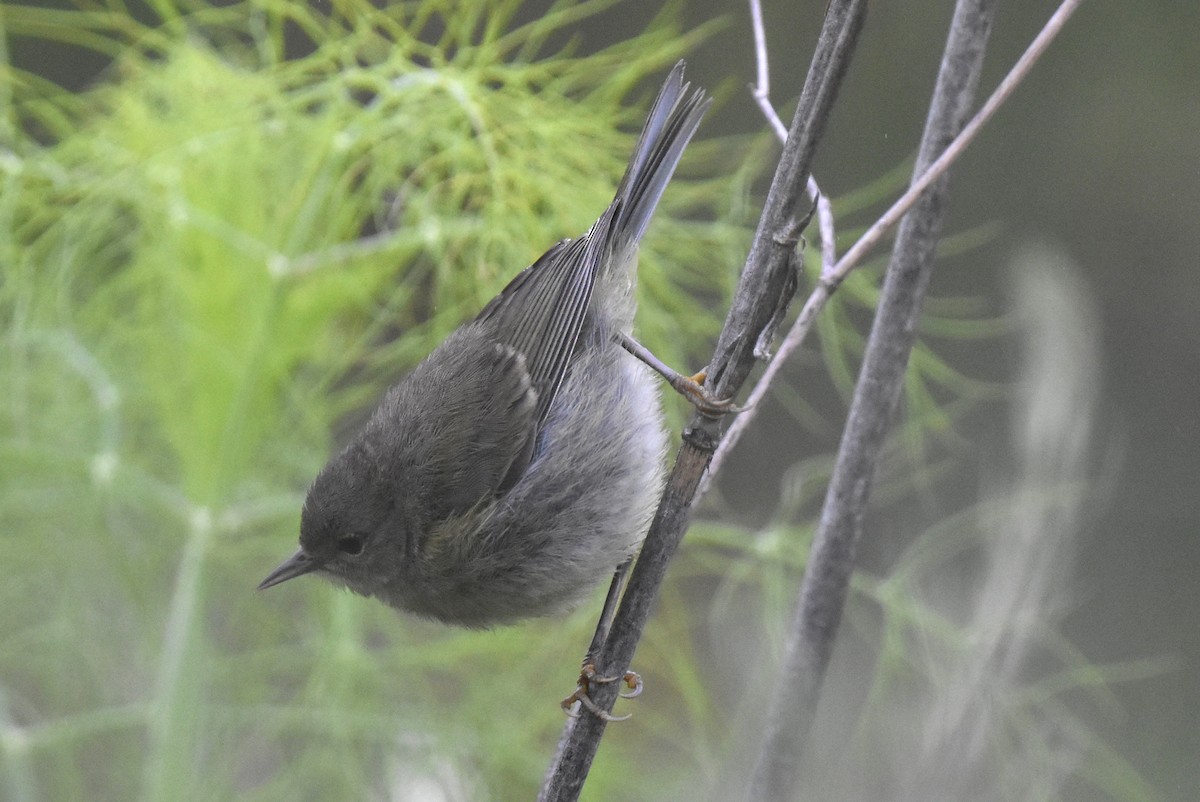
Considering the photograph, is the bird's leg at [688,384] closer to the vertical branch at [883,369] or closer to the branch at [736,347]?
the branch at [736,347]

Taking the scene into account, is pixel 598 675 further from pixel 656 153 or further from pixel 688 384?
pixel 656 153

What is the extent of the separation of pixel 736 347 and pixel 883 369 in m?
0.15

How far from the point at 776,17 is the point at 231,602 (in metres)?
1.84

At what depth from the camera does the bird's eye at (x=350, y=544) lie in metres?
1.57

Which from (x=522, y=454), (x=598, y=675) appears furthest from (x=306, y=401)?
(x=598, y=675)

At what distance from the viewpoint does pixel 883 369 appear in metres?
1.03

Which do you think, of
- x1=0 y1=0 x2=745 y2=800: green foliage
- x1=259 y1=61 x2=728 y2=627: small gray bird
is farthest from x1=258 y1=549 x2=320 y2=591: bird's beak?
x1=0 y1=0 x2=745 y2=800: green foliage

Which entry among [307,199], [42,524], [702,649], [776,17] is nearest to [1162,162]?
[776,17]

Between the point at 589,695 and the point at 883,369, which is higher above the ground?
the point at 883,369

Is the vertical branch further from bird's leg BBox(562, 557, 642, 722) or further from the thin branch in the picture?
bird's leg BBox(562, 557, 642, 722)

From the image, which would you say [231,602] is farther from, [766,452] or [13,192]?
[766,452]

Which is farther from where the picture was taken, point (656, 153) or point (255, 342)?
point (255, 342)

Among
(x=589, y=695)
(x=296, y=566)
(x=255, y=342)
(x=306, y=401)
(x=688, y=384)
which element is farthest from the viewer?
(x=306, y=401)

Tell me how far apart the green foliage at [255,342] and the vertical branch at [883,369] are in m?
0.84
